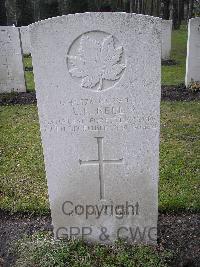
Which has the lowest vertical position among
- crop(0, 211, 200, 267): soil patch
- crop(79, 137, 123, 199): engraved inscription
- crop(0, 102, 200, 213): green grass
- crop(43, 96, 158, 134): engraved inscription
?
crop(0, 211, 200, 267): soil patch

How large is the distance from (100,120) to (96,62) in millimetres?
514

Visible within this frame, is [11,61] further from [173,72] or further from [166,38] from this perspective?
[166,38]

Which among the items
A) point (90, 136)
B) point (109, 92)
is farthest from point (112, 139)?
point (109, 92)

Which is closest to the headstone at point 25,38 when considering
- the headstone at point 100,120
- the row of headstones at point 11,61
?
the row of headstones at point 11,61

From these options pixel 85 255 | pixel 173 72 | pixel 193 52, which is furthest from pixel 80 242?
pixel 173 72

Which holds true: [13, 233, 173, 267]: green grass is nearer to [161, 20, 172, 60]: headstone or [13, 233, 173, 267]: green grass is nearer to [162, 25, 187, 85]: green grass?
[162, 25, 187, 85]: green grass

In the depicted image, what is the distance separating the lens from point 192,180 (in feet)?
17.5

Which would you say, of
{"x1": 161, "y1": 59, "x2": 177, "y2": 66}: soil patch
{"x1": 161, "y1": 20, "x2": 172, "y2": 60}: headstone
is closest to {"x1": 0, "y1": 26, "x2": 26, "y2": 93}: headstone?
{"x1": 161, "y1": 59, "x2": 177, "y2": 66}: soil patch

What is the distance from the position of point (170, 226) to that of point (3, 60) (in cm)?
730

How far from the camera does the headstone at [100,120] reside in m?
3.20

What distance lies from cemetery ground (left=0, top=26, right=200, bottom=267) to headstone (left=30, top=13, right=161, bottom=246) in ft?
0.79

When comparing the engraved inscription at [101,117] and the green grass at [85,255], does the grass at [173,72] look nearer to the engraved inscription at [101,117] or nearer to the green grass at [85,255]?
the green grass at [85,255]

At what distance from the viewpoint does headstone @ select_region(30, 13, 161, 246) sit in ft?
10.5

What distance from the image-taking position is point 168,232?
4219mm
